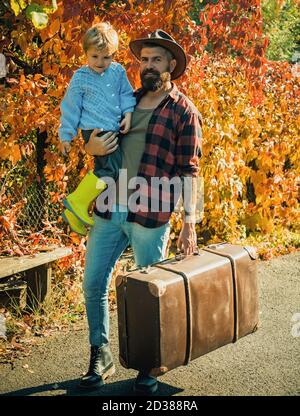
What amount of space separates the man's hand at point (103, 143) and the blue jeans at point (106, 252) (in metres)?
0.36

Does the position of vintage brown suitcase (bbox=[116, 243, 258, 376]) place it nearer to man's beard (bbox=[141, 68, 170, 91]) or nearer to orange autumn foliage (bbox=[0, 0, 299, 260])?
man's beard (bbox=[141, 68, 170, 91])

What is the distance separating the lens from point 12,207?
5145 mm

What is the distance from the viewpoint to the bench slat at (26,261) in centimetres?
469

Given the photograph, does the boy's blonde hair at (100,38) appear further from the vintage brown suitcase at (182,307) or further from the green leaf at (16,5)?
the vintage brown suitcase at (182,307)

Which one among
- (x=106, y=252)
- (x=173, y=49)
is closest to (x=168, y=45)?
(x=173, y=49)

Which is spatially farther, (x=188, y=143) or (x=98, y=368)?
(x=98, y=368)

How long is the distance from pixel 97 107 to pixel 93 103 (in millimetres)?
31

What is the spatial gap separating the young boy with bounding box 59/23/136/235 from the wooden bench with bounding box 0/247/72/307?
1.25m

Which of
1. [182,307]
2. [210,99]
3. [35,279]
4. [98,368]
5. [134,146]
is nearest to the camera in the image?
[182,307]

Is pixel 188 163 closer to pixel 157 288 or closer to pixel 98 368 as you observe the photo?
pixel 157 288

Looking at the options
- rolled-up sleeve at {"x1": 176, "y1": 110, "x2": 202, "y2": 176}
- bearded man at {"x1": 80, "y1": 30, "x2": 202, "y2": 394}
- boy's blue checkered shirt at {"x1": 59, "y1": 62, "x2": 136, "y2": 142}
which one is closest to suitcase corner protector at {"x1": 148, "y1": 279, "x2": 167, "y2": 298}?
bearded man at {"x1": 80, "y1": 30, "x2": 202, "y2": 394}

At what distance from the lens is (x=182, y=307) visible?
3.51 m

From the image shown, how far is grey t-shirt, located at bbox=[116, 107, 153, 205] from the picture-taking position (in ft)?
12.2

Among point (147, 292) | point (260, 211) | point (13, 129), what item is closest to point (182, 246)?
point (147, 292)
